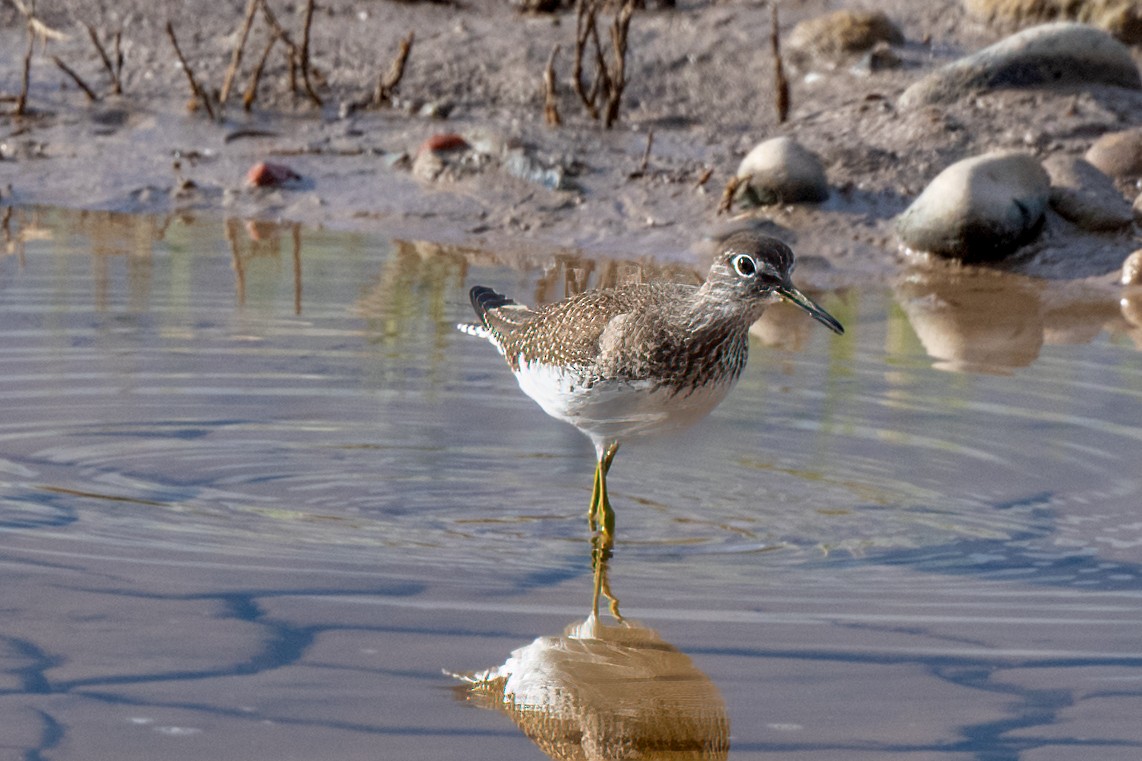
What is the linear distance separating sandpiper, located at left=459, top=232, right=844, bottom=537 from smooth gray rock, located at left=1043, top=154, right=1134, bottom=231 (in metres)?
5.15

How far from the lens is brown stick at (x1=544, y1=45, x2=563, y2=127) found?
11.1 metres

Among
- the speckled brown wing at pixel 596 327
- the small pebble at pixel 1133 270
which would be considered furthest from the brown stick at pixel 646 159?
the speckled brown wing at pixel 596 327

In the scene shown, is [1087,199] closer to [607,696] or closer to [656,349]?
[656,349]

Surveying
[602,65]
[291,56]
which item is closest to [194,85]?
[291,56]

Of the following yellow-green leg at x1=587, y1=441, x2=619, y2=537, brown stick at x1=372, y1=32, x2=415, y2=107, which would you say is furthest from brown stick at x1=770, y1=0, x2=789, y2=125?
yellow-green leg at x1=587, y1=441, x2=619, y2=537

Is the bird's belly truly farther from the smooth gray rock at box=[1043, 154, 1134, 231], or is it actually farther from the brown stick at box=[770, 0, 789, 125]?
the brown stick at box=[770, 0, 789, 125]

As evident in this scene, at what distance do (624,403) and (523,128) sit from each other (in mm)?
6786

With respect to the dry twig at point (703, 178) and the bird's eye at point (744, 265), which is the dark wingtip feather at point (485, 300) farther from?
the dry twig at point (703, 178)

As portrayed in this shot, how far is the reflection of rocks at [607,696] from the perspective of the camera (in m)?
3.73

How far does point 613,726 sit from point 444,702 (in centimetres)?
43

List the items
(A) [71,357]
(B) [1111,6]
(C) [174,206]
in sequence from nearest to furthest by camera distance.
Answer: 1. (A) [71,357]
2. (C) [174,206]
3. (B) [1111,6]

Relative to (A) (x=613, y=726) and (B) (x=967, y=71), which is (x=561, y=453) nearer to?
(A) (x=613, y=726)

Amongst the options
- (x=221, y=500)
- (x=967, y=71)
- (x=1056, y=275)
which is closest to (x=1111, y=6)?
(x=967, y=71)

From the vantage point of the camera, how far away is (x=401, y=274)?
29.4 feet
